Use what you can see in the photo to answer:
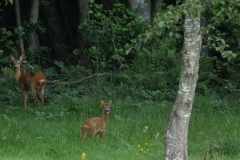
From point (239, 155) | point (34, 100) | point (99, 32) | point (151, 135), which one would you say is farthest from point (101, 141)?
point (99, 32)

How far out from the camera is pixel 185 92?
8.37 m

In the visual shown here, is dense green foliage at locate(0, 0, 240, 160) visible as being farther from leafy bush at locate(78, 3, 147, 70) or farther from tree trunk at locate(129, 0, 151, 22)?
tree trunk at locate(129, 0, 151, 22)

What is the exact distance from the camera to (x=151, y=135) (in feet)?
37.4

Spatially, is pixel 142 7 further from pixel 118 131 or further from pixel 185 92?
pixel 185 92

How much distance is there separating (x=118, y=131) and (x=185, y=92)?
3.46 m

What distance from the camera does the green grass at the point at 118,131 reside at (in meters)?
9.98

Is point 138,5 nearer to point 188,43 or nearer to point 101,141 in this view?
point 101,141

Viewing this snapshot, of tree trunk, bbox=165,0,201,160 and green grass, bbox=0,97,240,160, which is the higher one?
tree trunk, bbox=165,0,201,160

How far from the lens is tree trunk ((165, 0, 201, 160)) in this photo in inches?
325

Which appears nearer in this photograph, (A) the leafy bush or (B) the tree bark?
(A) the leafy bush

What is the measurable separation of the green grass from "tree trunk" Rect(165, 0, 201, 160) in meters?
0.43

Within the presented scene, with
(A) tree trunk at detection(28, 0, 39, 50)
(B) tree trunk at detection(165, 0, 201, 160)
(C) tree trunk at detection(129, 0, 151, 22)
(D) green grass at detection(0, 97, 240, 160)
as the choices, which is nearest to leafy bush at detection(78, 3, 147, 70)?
(C) tree trunk at detection(129, 0, 151, 22)

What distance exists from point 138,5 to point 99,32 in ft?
4.52

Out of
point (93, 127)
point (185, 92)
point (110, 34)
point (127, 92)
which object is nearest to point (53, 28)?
point (110, 34)
